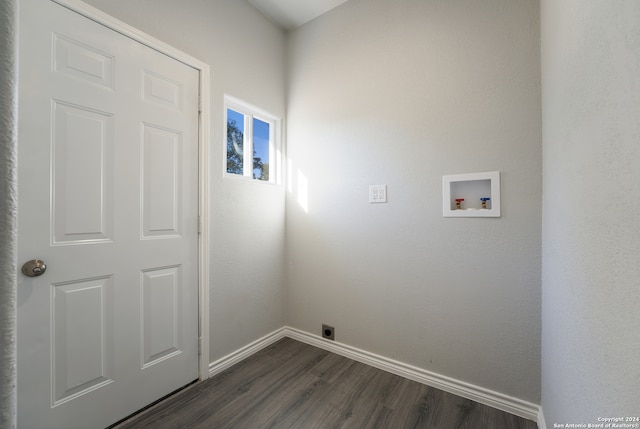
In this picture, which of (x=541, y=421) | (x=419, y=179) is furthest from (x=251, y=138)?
(x=541, y=421)

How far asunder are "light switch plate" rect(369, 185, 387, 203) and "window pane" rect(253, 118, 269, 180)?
3.17 feet

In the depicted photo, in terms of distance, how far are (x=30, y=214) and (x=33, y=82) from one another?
58 cm

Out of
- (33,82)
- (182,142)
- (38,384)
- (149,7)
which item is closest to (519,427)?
(38,384)

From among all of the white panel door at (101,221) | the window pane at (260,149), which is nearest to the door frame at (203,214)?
the white panel door at (101,221)

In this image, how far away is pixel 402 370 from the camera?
1.86 m

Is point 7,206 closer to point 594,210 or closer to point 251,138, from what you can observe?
point 594,210

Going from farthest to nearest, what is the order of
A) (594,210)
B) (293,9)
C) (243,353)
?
1. (293,9)
2. (243,353)
3. (594,210)

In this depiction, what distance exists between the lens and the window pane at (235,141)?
210 cm

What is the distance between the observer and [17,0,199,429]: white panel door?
1.19 m

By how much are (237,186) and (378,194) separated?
1.07 m

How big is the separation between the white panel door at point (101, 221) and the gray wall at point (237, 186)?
0.17 metres

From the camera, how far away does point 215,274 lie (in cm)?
191

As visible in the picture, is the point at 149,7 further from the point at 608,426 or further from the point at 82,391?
the point at 608,426

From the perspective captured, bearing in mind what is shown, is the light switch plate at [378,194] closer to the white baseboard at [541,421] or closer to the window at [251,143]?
the window at [251,143]
